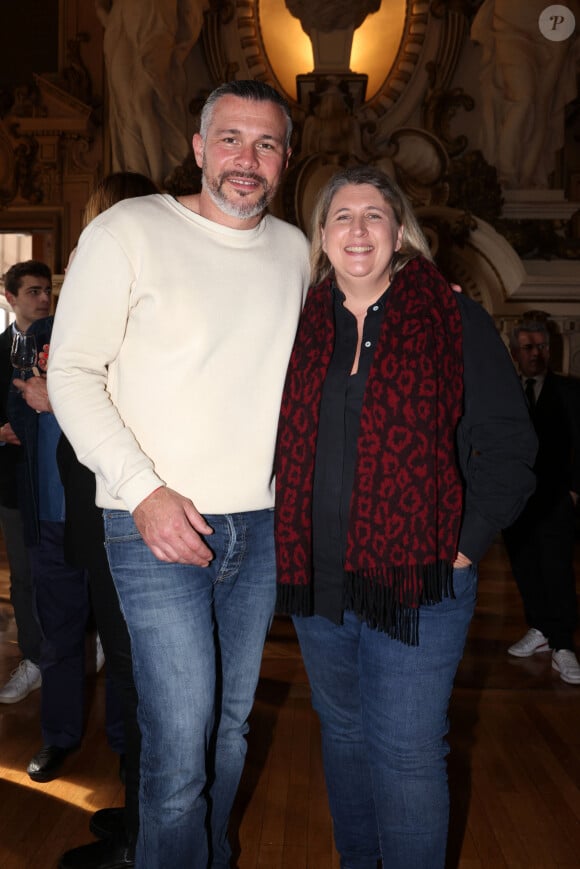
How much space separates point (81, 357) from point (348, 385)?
1.78ft

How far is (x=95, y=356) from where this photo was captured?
1.75 m

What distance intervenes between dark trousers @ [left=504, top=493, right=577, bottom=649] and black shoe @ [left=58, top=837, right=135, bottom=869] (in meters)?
2.56

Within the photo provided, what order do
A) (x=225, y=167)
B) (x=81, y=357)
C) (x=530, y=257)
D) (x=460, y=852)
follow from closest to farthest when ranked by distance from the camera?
(x=81, y=357)
(x=225, y=167)
(x=460, y=852)
(x=530, y=257)

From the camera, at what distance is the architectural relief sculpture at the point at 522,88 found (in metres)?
8.88

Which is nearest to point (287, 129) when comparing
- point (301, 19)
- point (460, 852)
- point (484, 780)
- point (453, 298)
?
point (453, 298)

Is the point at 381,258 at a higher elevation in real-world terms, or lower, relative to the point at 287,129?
lower

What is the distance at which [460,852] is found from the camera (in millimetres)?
→ 2422

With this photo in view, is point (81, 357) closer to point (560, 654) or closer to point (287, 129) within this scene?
point (287, 129)

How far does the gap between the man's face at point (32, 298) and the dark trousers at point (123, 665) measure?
177 cm

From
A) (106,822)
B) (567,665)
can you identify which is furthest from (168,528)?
(567,665)

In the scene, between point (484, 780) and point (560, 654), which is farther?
point (560, 654)

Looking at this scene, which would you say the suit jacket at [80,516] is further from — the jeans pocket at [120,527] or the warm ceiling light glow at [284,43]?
the warm ceiling light glow at [284,43]

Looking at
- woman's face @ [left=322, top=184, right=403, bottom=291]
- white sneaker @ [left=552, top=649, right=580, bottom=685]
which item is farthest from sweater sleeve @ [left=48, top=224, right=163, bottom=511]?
white sneaker @ [left=552, top=649, right=580, bottom=685]

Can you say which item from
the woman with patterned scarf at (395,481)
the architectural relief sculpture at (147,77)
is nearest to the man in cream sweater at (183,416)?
the woman with patterned scarf at (395,481)
